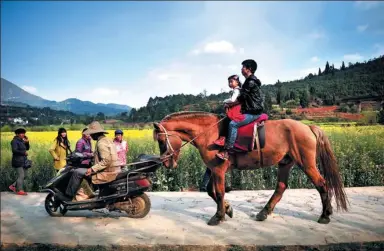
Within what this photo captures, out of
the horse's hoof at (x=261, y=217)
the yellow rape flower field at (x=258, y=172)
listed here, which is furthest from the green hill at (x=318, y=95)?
the horse's hoof at (x=261, y=217)

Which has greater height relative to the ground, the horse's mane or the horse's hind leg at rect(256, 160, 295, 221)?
the horse's mane

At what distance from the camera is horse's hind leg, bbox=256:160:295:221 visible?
5609 mm

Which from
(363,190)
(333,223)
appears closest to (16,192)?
(333,223)

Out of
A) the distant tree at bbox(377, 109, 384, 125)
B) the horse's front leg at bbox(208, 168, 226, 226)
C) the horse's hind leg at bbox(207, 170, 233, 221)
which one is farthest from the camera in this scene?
the distant tree at bbox(377, 109, 384, 125)

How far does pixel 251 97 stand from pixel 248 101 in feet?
0.28

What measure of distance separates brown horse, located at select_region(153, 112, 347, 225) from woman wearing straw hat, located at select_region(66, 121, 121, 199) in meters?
0.92

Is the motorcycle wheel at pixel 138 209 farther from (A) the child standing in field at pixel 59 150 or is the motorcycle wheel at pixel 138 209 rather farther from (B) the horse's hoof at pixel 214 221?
(A) the child standing in field at pixel 59 150

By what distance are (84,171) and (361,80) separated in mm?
15207

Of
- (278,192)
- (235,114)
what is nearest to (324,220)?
(278,192)

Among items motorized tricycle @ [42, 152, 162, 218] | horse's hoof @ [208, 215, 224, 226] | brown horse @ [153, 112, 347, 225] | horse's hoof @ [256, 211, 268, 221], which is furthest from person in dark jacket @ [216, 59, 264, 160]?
motorized tricycle @ [42, 152, 162, 218]

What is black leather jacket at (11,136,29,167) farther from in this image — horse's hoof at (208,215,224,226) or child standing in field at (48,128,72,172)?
horse's hoof at (208,215,224,226)

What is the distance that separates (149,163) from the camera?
5.89 meters

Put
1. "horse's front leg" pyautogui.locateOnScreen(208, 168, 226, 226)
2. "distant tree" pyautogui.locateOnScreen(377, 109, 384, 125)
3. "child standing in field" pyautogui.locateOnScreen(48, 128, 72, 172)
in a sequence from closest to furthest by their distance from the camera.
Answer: "horse's front leg" pyautogui.locateOnScreen(208, 168, 226, 226) < "child standing in field" pyautogui.locateOnScreen(48, 128, 72, 172) < "distant tree" pyautogui.locateOnScreen(377, 109, 384, 125)

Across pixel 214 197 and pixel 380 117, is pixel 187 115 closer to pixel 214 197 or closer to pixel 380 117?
pixel 214 197
